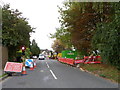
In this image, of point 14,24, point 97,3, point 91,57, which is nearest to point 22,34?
point 14,24

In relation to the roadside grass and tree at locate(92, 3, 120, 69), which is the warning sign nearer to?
the roadside grass

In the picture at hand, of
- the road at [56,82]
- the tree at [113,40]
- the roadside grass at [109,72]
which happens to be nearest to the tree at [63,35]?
the roadside grass at [109,72]

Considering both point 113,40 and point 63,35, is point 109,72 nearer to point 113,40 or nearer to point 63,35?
point 113,40

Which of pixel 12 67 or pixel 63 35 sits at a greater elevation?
pixel 63 35

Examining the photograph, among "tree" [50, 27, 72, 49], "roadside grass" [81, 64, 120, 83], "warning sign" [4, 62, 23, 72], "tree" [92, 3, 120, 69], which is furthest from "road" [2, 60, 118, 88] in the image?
"tree" [50, 27, 72, 49]

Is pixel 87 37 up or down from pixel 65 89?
up

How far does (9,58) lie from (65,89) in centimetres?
1835

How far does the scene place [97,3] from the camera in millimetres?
15242

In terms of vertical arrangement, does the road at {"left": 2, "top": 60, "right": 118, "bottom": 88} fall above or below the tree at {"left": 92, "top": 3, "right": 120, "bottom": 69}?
below

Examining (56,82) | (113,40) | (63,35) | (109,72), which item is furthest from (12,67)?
(63,35)

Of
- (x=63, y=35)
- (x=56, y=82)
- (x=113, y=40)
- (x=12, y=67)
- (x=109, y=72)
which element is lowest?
(x=56, y=82)

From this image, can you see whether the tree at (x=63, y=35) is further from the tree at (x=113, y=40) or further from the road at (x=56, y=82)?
the tree at (x=113, y=40)

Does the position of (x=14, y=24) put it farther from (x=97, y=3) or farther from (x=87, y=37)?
(x=97, y=3)

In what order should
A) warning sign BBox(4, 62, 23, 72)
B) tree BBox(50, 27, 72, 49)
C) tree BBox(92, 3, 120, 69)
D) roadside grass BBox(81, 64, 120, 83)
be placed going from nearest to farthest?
tree BBox(92, 3, 120, 69), roadside grass BBox(81, 64, 120, 83), warning sign BBox(4, 62, 23, 72), tree BBox(50, 27, 72, 49)
